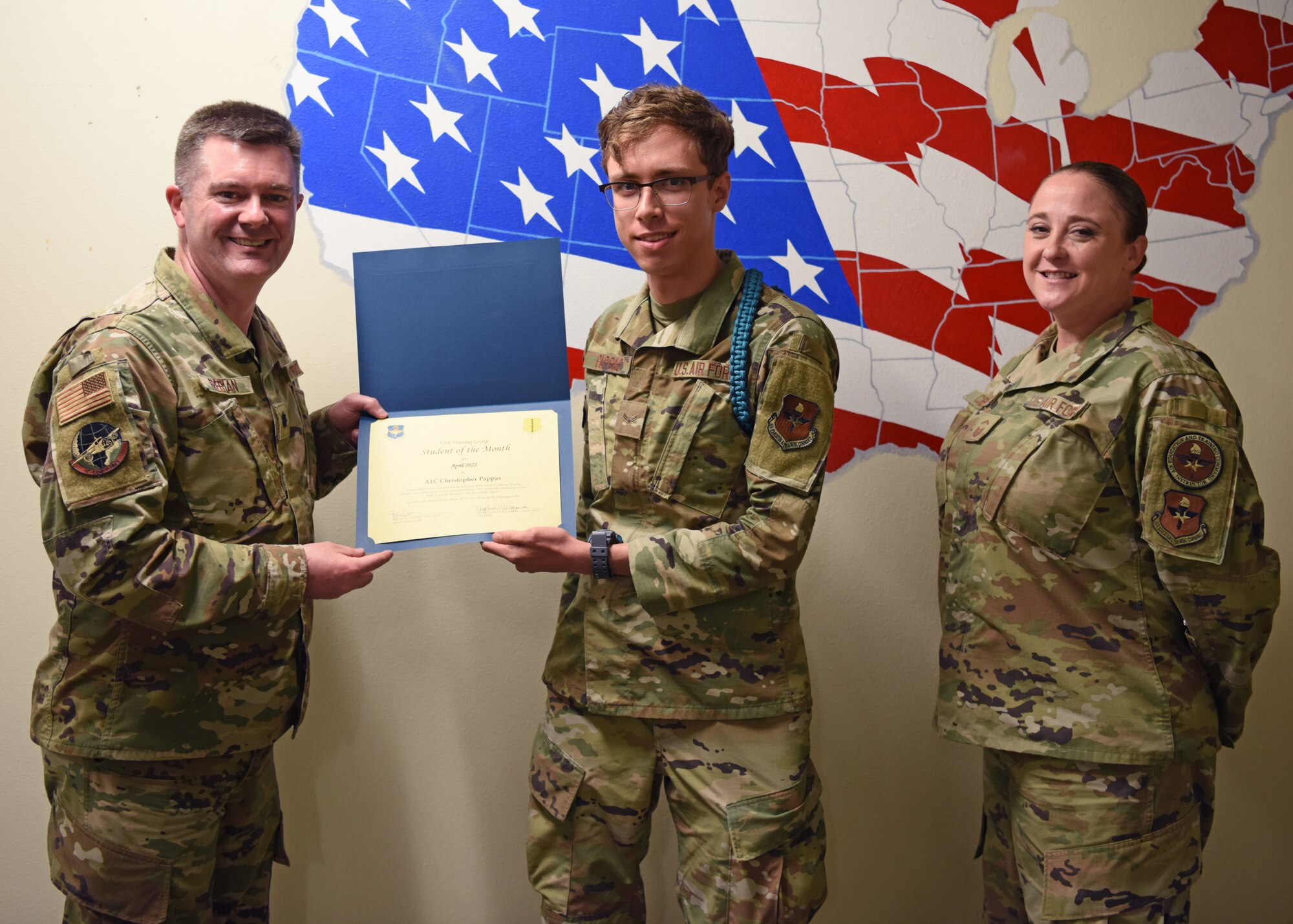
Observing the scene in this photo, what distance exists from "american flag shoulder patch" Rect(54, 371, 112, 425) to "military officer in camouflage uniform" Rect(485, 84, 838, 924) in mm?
642

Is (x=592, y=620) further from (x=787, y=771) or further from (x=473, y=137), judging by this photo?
(x=473, y=137)

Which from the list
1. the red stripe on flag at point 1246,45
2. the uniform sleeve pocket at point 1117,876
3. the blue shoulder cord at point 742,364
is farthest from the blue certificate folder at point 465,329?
the red stripe on flag at point 1246,45

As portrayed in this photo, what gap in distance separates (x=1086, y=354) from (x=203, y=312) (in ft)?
5.16

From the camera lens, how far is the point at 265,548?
1.49 m

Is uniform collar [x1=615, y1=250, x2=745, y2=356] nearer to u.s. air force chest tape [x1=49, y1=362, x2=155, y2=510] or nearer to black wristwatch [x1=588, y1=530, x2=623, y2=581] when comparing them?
black wristwatch [x1=588, y1=530, x2=623, y2=581]

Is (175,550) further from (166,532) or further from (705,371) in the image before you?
(705,371)

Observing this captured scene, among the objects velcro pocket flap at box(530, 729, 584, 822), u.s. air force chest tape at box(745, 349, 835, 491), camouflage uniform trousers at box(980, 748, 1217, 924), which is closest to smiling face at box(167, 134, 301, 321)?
u.s. air force chest tape at box(745, 349, 835, 491)

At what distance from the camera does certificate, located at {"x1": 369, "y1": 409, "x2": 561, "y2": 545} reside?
159 centimetres

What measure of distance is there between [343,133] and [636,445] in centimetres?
106

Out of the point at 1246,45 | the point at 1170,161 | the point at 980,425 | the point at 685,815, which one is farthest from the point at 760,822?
the point at 1246,45

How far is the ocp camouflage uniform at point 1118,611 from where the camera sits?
153cm

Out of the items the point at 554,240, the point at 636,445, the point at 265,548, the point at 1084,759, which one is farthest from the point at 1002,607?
the point at 265,548

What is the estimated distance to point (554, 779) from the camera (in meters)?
1.71

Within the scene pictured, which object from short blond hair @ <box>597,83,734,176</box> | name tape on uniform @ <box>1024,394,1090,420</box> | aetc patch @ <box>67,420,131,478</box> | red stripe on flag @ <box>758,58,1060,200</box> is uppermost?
red stripe on flag @ <box>758,58,1060,200</box>
